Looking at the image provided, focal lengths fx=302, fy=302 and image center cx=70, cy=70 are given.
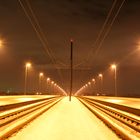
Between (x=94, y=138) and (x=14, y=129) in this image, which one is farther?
(x=14, y=129)

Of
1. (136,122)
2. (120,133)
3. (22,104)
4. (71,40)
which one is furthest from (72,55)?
(120,133)

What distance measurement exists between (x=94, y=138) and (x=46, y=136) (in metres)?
1.63

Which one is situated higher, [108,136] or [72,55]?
[72,55]

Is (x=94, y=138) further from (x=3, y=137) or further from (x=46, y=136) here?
(x=3, y=137)

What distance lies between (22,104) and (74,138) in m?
18.8

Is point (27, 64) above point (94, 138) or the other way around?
above

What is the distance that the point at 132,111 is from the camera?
19734 millimetres

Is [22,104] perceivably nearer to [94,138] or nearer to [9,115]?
[9,115]

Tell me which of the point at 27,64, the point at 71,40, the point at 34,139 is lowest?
the point at 34,139

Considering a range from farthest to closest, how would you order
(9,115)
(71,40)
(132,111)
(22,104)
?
(71,40)
(22,104)
(132,111)
(9,115)

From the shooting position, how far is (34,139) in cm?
943

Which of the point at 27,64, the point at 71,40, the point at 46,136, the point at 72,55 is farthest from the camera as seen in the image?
the point at 71,40

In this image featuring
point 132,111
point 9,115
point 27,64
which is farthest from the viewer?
point 27,64

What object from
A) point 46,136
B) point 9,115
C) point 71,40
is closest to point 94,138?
point 46,136
